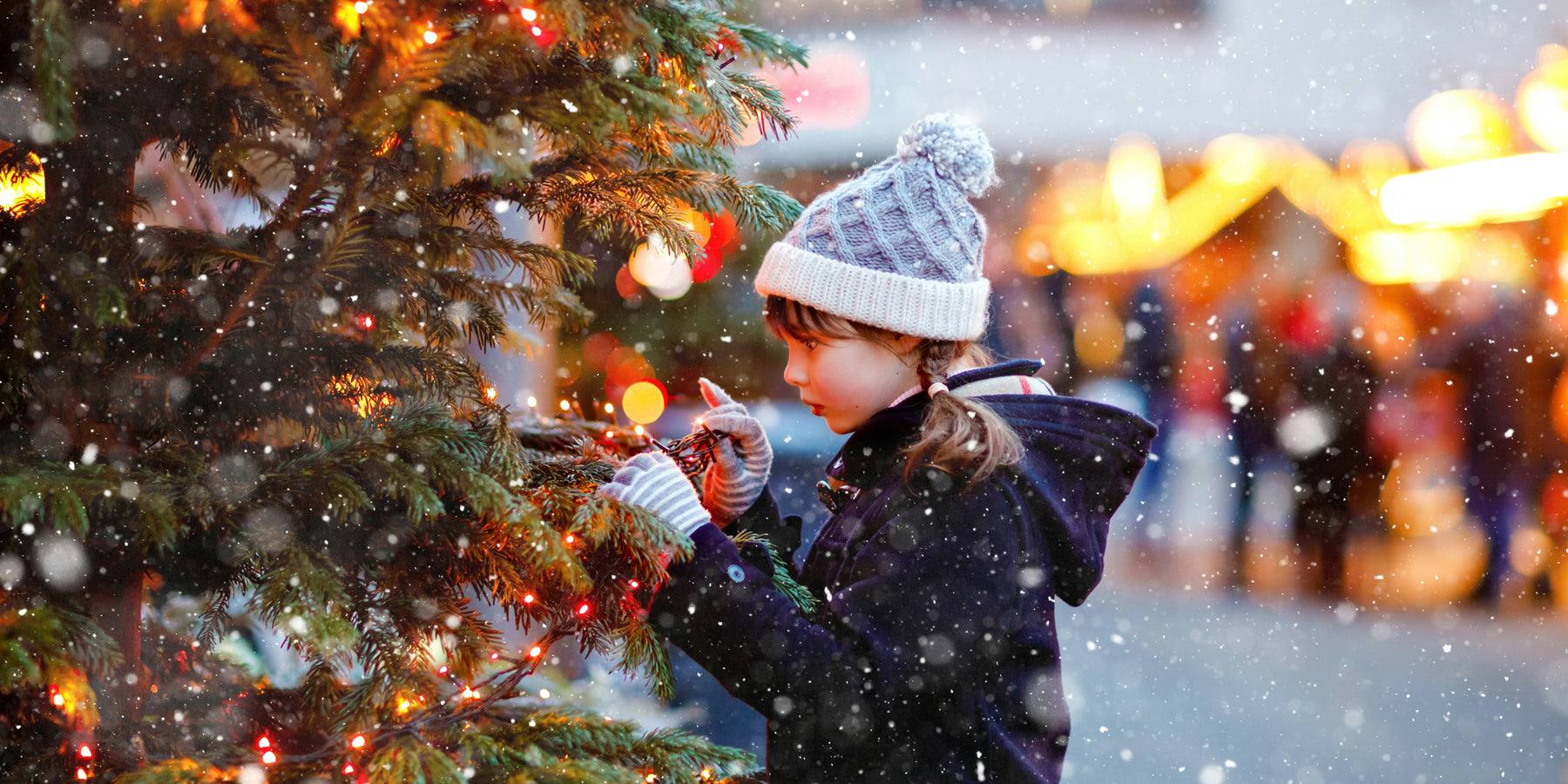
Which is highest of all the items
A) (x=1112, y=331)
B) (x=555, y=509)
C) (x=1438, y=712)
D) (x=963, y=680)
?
(x=1112, y=331)

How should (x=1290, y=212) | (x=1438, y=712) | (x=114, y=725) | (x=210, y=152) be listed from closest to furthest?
(x=114, y=725) < (x=210, y=152) < (x=1438, y=712) < (x=1290, y=212)

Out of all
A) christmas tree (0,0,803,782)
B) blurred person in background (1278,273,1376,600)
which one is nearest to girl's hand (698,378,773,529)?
christmas tree (0,0,803,782)

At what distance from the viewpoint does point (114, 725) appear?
39.9 inches

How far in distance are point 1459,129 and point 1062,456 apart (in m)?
9.34

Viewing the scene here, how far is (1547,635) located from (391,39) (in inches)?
255

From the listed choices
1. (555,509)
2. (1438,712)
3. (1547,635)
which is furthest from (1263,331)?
(555,509)

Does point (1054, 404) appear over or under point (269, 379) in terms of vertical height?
under

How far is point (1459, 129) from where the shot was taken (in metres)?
8.70

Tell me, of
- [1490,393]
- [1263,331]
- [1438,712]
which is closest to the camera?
[1438,712]

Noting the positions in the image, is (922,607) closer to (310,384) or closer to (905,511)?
(905,511)

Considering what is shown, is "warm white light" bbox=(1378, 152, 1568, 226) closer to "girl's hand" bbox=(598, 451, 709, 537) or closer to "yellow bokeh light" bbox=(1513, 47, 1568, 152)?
"yellow bokeh light" bbox=(1513, 47, 1568, 152)

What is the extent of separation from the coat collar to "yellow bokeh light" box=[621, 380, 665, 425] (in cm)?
482

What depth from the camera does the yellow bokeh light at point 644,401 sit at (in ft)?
21.8

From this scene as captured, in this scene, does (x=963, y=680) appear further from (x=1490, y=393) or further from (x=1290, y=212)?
(x=1290, y=212)
